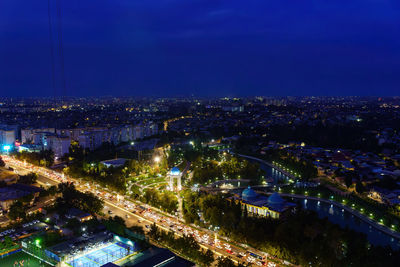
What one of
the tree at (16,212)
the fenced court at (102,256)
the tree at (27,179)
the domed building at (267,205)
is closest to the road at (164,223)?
the tree at (27,179)

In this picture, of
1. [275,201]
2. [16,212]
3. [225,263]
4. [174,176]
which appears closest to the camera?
[225,263]

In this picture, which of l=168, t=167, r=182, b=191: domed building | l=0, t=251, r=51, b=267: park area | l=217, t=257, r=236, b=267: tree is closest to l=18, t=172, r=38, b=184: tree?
l=168, t=167, r=182, b=191: domed building

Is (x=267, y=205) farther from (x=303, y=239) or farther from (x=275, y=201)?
(x=303, y=239)

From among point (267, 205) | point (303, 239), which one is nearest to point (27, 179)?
point (267, 205)

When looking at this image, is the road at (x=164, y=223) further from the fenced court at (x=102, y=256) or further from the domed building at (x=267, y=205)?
the domed building at (x=267, y=205)

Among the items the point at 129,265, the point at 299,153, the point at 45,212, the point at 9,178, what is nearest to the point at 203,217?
the point at 129,265
